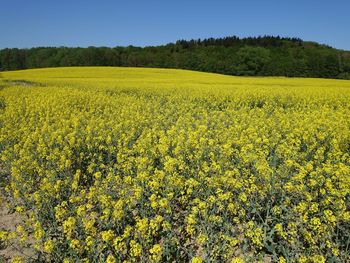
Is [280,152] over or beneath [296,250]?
over

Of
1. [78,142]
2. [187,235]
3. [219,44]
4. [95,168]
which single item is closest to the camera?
[187,235]

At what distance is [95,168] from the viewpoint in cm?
734

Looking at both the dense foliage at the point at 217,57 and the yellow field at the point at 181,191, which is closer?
the yellow field at the point at 181,191

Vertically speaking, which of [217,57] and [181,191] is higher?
[217,57]

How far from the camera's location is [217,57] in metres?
72.2

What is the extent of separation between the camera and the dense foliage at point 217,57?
211 feet

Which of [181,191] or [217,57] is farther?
[217,57]

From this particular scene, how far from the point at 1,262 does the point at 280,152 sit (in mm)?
5528

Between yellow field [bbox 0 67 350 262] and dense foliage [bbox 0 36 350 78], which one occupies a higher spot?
Result: dense foliage [bbox 0 36 350 78]

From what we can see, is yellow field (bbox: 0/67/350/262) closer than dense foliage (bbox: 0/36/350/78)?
Yes

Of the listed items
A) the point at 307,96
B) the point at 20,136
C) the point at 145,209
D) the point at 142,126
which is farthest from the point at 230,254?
the point at 307,96

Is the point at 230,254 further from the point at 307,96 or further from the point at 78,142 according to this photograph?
the point at 307,96

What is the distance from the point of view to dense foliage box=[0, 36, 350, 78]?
64.4 meters

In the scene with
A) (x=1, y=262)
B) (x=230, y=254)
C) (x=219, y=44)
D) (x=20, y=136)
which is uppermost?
(x=219, y=44)
